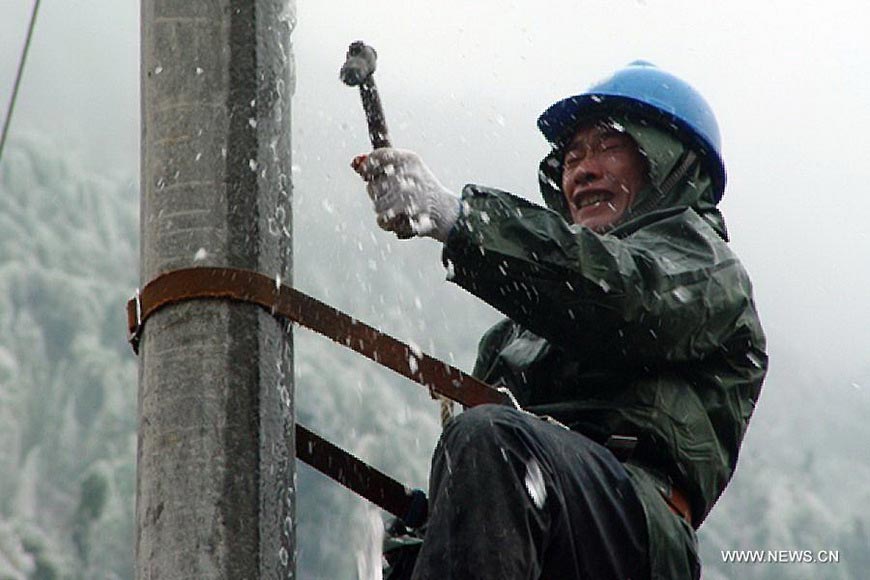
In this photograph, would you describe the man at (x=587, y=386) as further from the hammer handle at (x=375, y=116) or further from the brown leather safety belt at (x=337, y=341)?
the brown leather safety belt at (x=337, y=341)

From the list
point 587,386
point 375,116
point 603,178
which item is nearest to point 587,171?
point 603,178

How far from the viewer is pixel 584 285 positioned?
5.24m

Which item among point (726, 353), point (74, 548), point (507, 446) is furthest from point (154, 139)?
point (74, 548)

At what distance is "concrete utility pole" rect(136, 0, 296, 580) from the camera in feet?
15.2

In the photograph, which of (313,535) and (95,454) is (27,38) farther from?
(95,454)

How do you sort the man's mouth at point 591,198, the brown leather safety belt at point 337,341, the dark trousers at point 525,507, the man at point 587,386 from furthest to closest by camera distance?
the man's mouth at point 591,198
the brown leather safety belt at point 337,341
the man at point 587,386
the dark trousers at point 525,507

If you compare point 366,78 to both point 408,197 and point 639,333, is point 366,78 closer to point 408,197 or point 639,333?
point 408,197

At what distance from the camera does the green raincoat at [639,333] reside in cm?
518

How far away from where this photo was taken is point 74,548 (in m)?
30.1

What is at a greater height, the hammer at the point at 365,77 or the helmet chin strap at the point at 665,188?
the helmet chin strap at the point at 665,188

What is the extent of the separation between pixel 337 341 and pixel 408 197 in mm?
428

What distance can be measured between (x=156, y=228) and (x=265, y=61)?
56cm

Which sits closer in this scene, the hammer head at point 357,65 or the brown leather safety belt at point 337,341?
the brown leather safety belt at point 337,341

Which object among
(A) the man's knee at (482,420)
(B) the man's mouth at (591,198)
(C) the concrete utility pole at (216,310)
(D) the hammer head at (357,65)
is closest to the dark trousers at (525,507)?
(A) the man's knee at (482,420)
